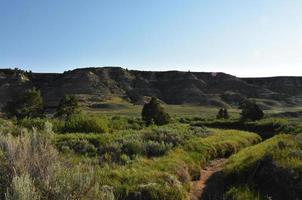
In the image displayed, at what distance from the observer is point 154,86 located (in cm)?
17075

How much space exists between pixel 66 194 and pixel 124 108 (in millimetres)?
112240

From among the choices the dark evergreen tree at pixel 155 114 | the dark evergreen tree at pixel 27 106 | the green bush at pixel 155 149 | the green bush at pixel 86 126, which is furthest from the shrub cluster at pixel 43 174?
the dark evergreen tree at pixel 27 106

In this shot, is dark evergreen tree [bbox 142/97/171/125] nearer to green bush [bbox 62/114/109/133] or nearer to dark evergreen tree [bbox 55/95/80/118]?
dark evergreen tree [bbox 55/95/80/118]

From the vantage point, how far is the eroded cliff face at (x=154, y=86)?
15050 centimetres

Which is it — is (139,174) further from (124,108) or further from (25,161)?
(124,108)

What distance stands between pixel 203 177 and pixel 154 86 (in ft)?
497

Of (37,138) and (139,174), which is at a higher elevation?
(37,138)

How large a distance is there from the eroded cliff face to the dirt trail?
117082 millimetres

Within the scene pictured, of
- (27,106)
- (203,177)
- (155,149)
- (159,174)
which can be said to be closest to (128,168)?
(159,174)

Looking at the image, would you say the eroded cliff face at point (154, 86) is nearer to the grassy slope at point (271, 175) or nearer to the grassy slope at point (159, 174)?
the grassy slope at point (159, 174)

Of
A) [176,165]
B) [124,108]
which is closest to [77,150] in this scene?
[176,165]

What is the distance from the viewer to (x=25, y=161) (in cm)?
971

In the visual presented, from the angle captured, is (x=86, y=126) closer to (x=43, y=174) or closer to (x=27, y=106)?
(x=43, y=174)

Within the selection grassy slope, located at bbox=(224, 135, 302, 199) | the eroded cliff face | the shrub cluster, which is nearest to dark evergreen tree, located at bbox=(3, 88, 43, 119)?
grassy slope, located at bbox=(224, 135, 302, 199)
